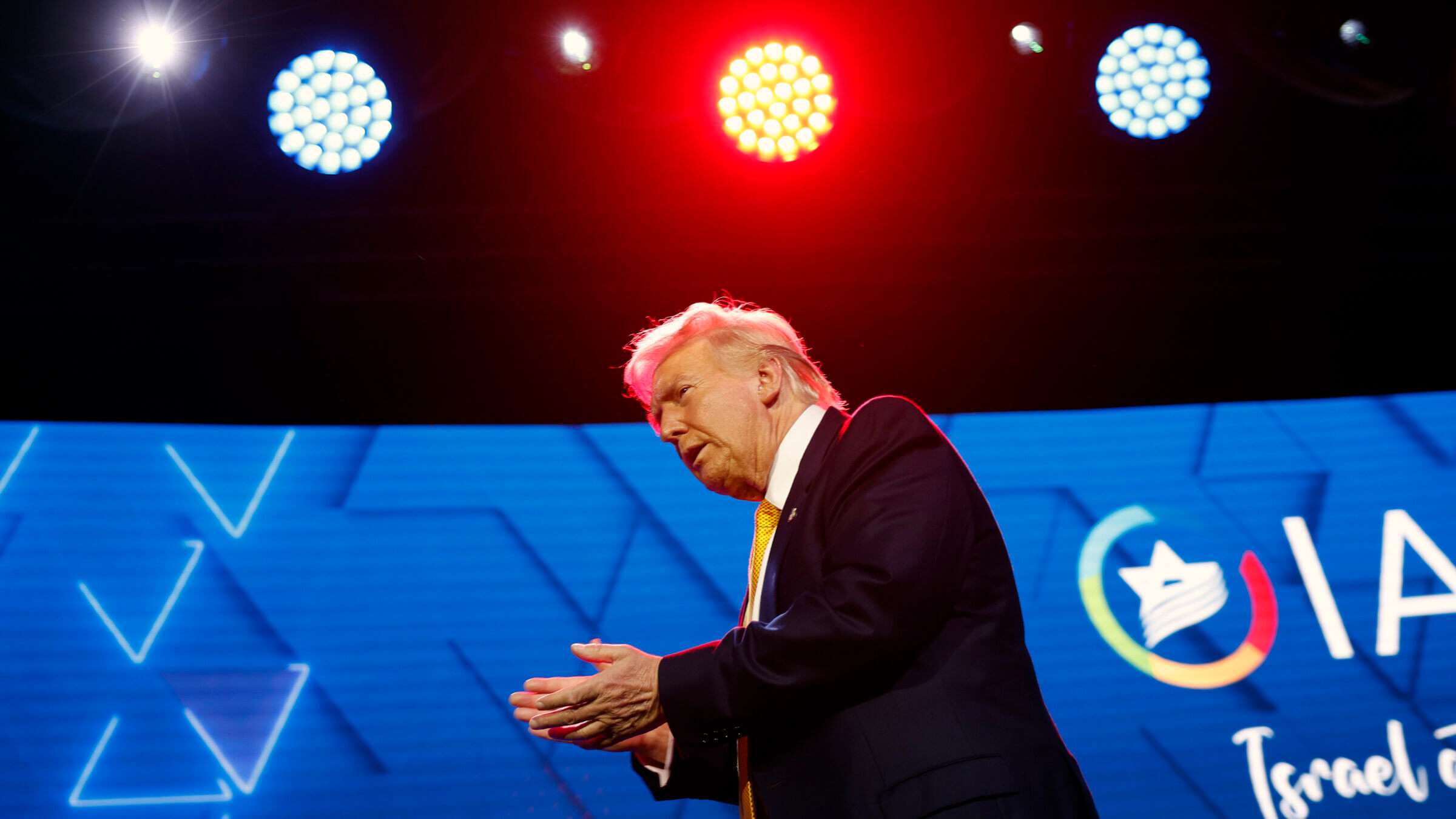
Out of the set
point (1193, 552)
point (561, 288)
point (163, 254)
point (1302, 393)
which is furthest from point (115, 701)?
point (1302, 393)

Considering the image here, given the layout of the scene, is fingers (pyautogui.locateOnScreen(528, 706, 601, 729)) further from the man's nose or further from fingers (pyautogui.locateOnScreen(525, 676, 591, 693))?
the man's nose

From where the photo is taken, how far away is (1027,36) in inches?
123

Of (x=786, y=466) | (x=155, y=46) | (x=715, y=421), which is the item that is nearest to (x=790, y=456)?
(x=786, y=466)

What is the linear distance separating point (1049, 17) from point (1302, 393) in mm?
1622

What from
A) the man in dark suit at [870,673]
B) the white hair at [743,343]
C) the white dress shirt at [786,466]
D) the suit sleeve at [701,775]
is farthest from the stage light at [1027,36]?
the suit sleeve at [701,775]

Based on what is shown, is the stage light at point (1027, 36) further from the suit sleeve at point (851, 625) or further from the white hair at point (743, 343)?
the suit sleeve at point (851, 625)

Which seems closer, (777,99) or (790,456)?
(790,456)

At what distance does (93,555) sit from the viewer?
323 centimetres

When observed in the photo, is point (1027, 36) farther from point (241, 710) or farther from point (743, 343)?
point (241, 710)

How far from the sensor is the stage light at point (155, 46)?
3.00m

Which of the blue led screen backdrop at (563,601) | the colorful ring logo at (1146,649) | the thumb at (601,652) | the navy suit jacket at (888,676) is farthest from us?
the colorful ring logo at (1146,649)

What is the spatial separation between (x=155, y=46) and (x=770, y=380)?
2525 mm

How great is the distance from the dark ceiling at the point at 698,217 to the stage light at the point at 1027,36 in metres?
0.04

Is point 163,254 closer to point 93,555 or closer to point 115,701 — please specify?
point 93,555
